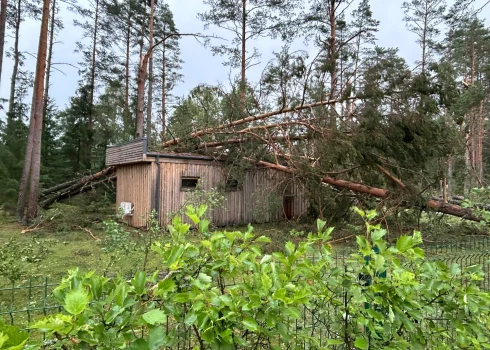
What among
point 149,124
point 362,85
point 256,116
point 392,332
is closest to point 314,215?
point 256,116

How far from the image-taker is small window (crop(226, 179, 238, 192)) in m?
11.7

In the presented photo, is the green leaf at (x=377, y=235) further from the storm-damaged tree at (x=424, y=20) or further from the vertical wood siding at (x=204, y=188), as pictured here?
the storm-damaged tree at (x=424, y=20)

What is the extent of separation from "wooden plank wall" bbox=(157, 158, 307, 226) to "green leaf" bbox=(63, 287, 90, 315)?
851cm

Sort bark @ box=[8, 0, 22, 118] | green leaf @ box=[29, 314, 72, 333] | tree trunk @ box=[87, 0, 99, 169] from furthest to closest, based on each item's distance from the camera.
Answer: bark @ box=[8, 0, 22, 118]
tree trunk @ box=[87, 0, 99, 169]
green leaf @ box=[29, 314, 72, 333]

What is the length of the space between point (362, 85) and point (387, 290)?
27.3ft

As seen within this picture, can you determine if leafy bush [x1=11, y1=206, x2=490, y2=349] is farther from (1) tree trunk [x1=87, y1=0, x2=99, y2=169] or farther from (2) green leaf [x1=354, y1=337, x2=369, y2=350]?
(1) tree trunk [x1=87, y1=0, x2=99, y2=169]

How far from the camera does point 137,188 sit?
10.9 meters

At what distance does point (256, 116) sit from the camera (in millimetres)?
10656

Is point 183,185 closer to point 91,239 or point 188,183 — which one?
point 188,183

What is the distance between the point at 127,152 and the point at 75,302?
10.8 m

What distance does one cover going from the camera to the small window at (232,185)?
11.7m

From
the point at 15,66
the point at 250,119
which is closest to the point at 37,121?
the point at 250,119

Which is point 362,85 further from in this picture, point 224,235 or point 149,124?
point 149,124

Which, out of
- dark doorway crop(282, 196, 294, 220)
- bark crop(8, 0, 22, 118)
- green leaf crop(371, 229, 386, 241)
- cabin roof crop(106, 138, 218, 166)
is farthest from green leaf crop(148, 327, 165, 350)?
bark crop(8, 0, 22, 118)
